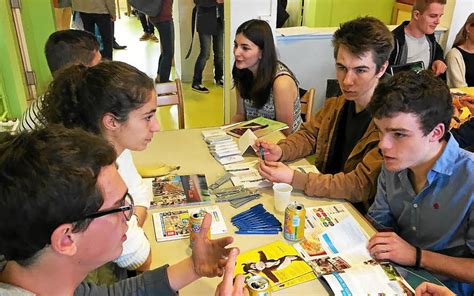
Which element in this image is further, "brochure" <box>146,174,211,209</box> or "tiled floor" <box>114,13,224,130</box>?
"tiled floor" <box>114,13,224,130</box>

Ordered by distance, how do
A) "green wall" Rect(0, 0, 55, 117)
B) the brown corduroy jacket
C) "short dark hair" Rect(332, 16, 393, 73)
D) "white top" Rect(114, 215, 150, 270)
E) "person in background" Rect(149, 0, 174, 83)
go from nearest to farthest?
"white top" Rect(114, 215, 150, 270)
the brown corduroy jacket
"short dark hair" Rect(332, 16, 393, 73)
"green wall" Rect(0, 0, 55, 117)
"person in background" Rect(149, 0, 174, 83)

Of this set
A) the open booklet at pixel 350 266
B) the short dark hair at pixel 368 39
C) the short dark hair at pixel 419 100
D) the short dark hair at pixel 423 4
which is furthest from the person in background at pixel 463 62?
the open booklet at pixel 350 266

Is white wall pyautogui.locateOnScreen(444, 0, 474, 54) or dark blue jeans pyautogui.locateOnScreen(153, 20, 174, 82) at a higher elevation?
white wall pyautogui.locateOnScreen(444, 0, 474, 54)

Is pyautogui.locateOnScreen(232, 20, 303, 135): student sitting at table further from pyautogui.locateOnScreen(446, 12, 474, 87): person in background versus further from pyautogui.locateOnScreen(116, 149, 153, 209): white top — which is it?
pyautogui.locateOnScreen(446, 12, 474, 87): person in background

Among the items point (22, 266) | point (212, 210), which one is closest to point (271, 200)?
point (212, 210)

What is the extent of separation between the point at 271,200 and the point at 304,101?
119 centimetres

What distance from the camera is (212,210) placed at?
5.27ft

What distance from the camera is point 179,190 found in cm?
174

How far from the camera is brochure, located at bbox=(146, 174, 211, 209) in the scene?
1.66m

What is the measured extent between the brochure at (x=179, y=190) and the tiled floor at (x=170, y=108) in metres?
2.25

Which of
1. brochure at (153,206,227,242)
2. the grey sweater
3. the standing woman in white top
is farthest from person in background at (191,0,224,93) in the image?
the grey sweater

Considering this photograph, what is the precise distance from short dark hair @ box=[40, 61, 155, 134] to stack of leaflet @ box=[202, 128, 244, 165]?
604 millimetres

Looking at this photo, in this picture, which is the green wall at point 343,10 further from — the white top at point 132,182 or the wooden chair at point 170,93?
the white top at point 132,182

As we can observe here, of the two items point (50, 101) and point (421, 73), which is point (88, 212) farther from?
point (421, 73)
